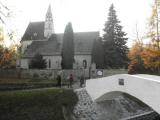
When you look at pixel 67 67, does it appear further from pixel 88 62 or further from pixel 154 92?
pixel 154 92

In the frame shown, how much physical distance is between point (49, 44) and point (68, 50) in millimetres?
10439

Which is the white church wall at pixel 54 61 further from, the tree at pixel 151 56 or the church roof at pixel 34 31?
the tree at pixel 151 56

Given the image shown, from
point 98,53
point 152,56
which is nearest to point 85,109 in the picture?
point 152,56

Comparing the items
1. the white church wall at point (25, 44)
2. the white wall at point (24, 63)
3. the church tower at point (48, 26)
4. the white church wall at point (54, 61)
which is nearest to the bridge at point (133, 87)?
the white church wall at point (54, 61)

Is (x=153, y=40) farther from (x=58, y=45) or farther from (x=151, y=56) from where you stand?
(x=58, y=45)

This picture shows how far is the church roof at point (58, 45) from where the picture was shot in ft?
175

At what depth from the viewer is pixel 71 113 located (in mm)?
21156

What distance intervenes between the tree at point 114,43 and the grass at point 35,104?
25.5m

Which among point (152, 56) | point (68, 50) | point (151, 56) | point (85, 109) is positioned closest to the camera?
point (85, 109)

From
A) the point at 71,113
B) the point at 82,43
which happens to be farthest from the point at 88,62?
the point at 71,113

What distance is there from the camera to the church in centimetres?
5353

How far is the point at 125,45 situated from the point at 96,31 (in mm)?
7758

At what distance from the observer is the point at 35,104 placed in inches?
829

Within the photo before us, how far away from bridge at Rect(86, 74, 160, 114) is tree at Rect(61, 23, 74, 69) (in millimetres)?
25742
